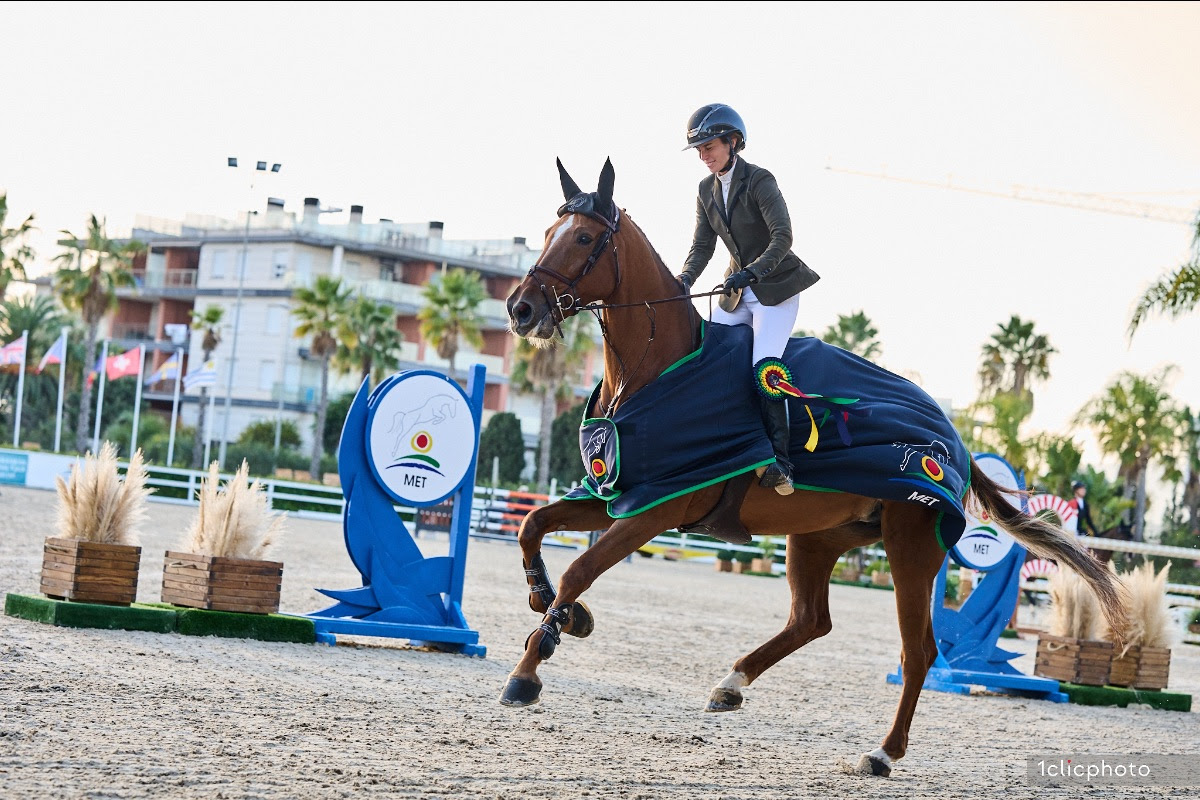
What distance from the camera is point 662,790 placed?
5605mm

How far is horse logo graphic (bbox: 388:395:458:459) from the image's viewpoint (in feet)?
34.5

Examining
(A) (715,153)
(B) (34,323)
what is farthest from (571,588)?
(B) (34,323)

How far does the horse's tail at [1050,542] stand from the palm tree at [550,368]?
44.7m

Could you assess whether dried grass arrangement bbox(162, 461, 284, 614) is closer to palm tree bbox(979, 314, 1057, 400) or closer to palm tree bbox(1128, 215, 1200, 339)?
palm tree bbox(1128, 215, 1200, 339)

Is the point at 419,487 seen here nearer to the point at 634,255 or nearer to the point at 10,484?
the point at 634,255

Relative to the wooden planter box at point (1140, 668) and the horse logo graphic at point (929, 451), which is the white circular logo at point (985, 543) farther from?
the horse logo graphic at point (929, 451)

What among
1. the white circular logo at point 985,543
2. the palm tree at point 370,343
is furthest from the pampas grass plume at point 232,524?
the palm tree at point 370,343

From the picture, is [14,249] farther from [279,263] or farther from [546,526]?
[546,526]

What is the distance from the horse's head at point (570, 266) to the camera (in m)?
5.85

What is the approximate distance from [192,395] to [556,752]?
6816 centimetres

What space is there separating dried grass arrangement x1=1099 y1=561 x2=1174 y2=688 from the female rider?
705cm

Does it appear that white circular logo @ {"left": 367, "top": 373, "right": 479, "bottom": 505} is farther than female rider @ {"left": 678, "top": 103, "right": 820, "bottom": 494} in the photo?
Yes

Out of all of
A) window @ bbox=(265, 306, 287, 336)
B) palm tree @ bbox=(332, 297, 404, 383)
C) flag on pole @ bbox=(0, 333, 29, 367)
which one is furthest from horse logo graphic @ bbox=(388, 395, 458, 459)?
window @ bbox=(265, 306, 287, 336)

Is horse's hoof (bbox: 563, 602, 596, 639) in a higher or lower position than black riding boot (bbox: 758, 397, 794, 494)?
lower
